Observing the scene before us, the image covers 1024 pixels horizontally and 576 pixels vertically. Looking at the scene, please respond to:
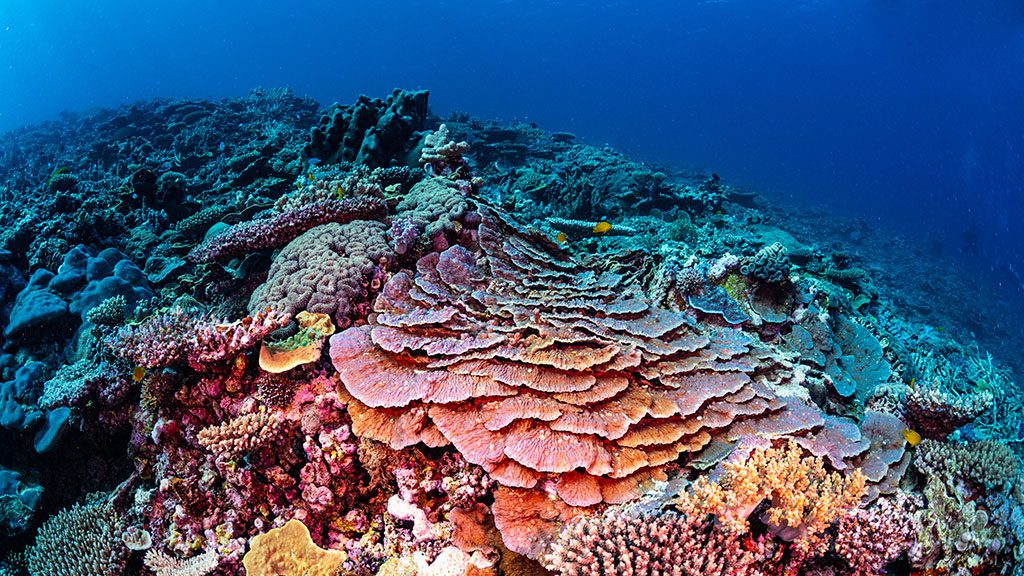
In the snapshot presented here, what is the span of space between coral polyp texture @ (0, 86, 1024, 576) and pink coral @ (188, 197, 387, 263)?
0.10ft

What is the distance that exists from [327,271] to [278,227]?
117 centimetres

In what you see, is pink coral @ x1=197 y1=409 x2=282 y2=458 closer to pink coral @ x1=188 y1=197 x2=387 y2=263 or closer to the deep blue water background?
pink coral @ x1=188 y1=197 x2=387 y2=263

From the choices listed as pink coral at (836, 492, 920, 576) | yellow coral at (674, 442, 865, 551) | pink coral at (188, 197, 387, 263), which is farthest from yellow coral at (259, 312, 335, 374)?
pink coral at (836, 492, 920, 576)

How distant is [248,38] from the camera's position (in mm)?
123625

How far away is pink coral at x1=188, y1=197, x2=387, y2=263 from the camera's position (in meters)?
4.88

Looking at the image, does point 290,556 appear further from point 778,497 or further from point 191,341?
point 778,497

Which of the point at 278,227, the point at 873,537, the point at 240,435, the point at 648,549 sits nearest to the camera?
the point at 648,549

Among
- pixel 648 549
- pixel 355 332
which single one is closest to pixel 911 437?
pixel 648 549

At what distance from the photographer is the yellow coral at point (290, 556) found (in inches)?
114

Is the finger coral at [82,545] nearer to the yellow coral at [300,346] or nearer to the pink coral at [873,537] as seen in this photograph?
the yellow coral at [300,346]

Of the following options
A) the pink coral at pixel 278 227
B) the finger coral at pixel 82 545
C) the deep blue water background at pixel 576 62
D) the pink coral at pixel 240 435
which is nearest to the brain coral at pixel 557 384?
the pink coral at pixel 240 435

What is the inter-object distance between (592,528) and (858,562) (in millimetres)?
1798

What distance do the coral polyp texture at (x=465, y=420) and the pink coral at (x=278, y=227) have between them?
3 cm

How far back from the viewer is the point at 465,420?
3.20 m
